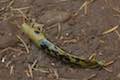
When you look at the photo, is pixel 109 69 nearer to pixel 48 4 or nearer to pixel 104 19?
pixel 104 19

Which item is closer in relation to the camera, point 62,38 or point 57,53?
point 57,53

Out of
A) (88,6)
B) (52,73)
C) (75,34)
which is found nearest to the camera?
(52,73)

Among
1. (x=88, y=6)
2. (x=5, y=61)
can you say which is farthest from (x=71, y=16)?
(x=5, y=61)
